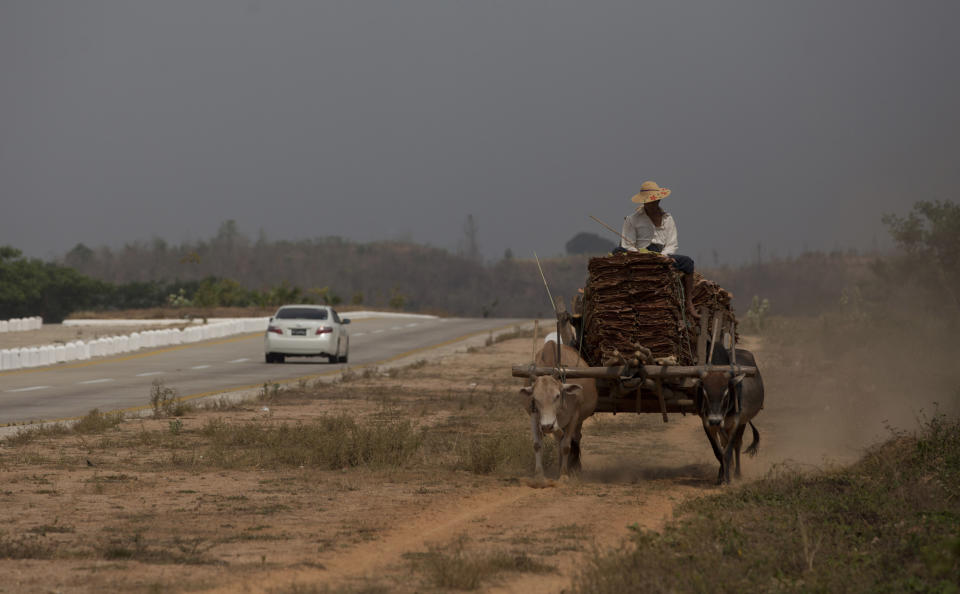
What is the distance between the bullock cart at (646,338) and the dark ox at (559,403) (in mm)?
227

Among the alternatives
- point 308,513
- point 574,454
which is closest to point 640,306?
point 574,454

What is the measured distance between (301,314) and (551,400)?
2624 cm

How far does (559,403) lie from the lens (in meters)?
12.8

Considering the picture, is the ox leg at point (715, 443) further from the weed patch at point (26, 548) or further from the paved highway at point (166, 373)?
the paved highway at point (166, 373)

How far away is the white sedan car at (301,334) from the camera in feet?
124

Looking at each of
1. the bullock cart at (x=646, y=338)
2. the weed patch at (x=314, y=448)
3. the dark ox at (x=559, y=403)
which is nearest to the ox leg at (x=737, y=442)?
the bullock cart at (x=646, y=338)

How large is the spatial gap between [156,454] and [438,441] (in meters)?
3.94

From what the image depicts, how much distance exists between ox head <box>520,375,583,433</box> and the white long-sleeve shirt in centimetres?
197

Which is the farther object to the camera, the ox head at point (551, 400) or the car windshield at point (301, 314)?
the car windshield at point (301, 314)

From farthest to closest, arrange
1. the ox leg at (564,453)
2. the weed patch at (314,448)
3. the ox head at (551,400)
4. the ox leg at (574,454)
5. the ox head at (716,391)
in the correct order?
the weed patch at (314,448) → the ox leg at (574,454) → the ox leg at (564,453) → the ox head at (716,391) → the ox head at (551,400)

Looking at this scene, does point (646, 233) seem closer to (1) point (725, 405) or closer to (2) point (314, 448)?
(1) point (725, 405)

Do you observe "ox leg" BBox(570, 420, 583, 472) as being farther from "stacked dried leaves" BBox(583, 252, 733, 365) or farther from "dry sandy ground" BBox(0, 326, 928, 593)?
"stacked dried leaves" BBox(583, 252, 733, 365)

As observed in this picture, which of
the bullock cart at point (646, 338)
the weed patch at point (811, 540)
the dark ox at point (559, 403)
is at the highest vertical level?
the bullock cart at point (646, 338)

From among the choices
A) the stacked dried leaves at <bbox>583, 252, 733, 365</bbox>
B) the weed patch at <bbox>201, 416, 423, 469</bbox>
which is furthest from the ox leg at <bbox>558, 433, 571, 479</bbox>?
the weed patch at <bbox>201, 416, 423, 469</bbox>
